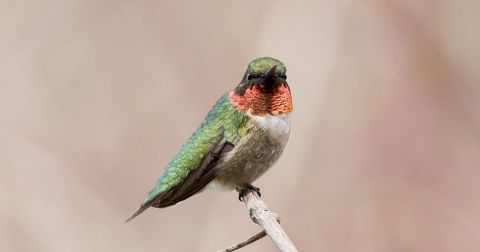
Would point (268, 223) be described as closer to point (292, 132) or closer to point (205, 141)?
point (205, 141)

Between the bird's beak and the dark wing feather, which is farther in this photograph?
the dark wing feather

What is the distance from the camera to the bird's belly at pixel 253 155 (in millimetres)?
3355

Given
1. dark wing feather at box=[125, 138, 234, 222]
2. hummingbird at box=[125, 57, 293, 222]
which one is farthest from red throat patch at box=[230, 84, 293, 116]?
dark wing feather at box=[125, 138, 234, 222]

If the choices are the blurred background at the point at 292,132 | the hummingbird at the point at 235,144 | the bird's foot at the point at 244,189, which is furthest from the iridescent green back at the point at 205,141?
the blurred background at the point at 292,132

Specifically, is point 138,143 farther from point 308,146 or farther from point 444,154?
point 444,154

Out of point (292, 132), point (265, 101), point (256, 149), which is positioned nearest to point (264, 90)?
point (265, 101)

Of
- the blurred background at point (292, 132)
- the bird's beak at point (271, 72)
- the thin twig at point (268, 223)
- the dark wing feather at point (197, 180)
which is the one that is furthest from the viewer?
the blurred background at point (292, 132)

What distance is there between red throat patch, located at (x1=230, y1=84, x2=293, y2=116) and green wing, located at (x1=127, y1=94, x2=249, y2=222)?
0.18 ft

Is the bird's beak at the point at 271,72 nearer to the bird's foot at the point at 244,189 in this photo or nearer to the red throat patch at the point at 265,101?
the red throat patch at the point at 265,101

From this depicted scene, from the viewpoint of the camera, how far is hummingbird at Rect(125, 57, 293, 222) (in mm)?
3297

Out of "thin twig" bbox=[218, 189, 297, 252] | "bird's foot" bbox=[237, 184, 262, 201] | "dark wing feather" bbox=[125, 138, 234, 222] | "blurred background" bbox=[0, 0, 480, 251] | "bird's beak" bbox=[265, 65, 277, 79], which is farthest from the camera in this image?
"blurred background" bbox=[0, 0, 480, 251]

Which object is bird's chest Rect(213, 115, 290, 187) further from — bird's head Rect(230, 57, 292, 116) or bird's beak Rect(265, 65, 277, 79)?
bird's beak Rect(265, 65, 277, 79)

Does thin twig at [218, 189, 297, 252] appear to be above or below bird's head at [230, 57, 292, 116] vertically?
below

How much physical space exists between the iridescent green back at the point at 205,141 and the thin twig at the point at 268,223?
11.4 inches
